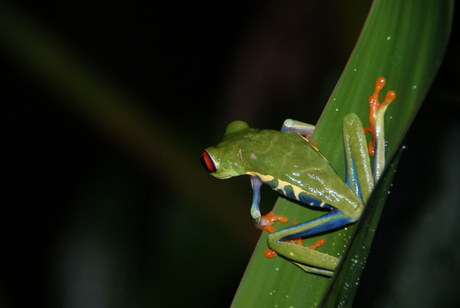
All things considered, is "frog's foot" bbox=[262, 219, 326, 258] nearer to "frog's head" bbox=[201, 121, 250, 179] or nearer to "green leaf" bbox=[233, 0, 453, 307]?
"green leaf" bbox=[233, 0, 453, 307]

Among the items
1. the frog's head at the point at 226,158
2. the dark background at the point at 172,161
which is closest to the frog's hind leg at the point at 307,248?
the dark background at the point at 172,161

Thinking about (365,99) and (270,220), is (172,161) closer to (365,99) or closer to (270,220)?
(270,220)

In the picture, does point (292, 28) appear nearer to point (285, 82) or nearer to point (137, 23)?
point (285, 82)

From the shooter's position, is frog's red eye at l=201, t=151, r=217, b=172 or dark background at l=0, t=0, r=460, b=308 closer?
dark background at l=0, t=0, r=460, b=308

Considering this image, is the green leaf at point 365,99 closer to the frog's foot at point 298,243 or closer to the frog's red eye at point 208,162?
the frog's foot at point 298,243

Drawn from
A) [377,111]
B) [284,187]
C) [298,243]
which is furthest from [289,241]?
[377,111]

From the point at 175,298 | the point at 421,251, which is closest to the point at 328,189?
the point at 421,251

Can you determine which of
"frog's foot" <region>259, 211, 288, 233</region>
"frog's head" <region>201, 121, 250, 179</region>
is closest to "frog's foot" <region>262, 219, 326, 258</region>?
"frog's foot" <region>259, 211, 288, 233</region>
